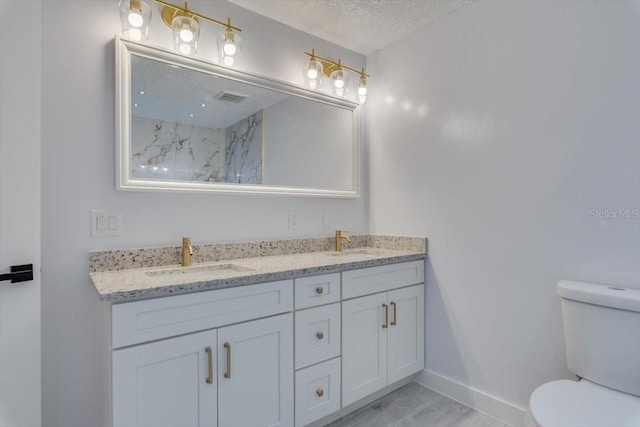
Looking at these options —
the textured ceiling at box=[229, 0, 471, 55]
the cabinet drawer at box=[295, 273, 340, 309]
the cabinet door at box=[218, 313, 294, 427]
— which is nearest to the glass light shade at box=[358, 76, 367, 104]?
the textured ceiling at box=[229, 0, 471, 55]

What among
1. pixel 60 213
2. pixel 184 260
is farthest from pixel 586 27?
pixel 60 213

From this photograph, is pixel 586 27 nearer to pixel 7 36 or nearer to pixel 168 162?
pixel 168 162

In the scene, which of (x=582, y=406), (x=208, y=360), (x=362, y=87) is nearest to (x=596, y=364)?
(x=582, y=406)

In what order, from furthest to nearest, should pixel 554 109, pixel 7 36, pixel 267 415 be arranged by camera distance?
1. pixel 554 109
2. pixel 267 415
3. pixel 7 36

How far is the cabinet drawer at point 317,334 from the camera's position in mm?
1581

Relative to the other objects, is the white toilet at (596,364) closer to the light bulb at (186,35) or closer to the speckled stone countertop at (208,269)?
the speckled stone countertop at (208,269)

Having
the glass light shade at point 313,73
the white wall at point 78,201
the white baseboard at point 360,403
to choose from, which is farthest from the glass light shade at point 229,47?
the white baseboard at point 360,403

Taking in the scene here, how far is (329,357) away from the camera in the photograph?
5.54ft

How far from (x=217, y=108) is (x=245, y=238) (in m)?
0.73

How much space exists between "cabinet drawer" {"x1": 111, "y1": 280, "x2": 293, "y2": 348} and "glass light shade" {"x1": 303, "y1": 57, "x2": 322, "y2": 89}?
1311 mm

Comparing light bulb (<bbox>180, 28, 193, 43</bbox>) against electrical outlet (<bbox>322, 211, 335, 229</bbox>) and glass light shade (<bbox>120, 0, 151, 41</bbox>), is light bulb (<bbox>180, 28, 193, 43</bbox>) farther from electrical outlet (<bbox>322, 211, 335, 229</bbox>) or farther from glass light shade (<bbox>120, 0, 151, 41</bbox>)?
electrical outlet (<bbox>322, 211, 335, 229</bbox>)

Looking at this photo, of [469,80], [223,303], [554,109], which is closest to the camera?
[223,303]

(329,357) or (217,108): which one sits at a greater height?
(217,108)

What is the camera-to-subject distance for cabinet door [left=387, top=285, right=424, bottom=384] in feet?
6.56
